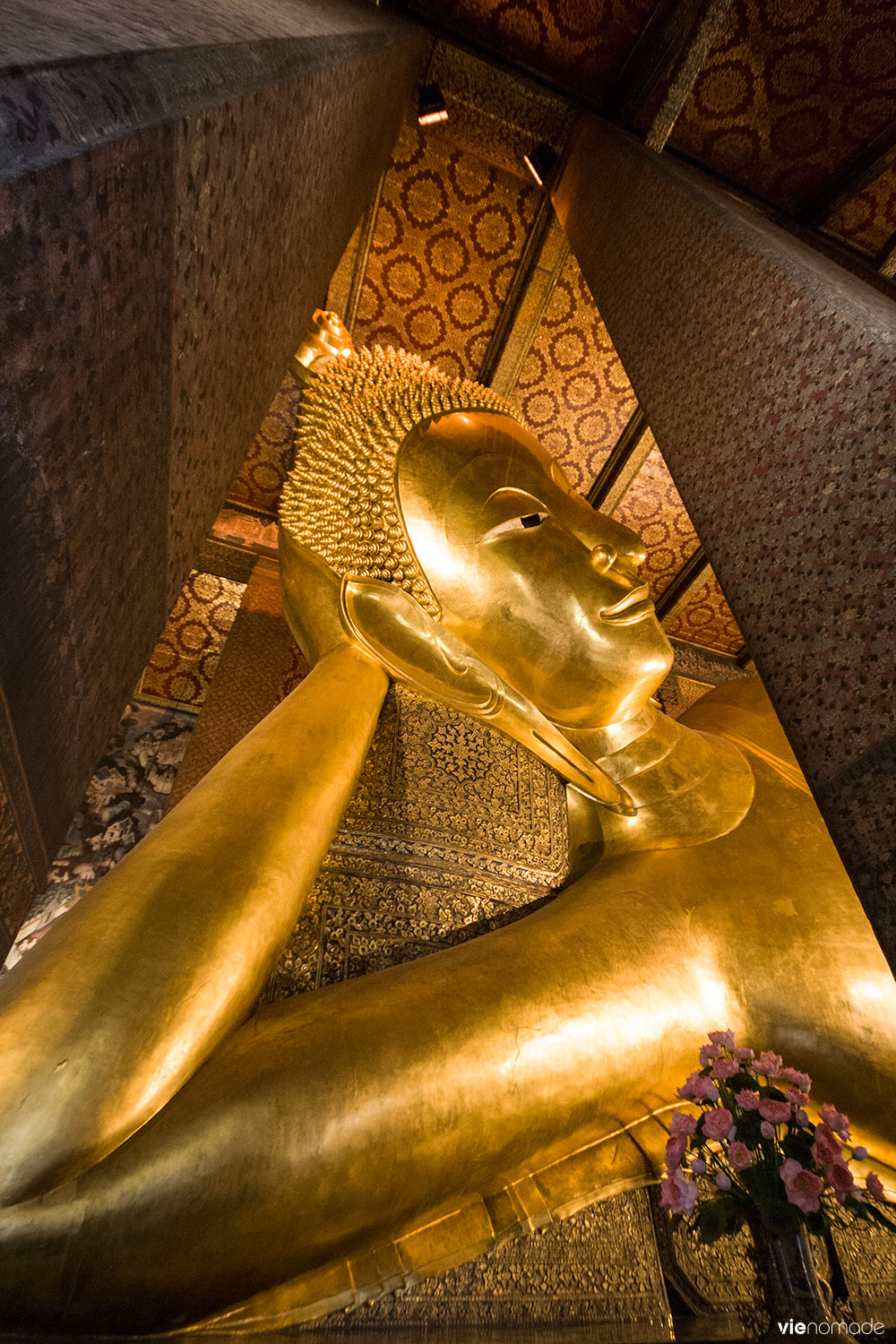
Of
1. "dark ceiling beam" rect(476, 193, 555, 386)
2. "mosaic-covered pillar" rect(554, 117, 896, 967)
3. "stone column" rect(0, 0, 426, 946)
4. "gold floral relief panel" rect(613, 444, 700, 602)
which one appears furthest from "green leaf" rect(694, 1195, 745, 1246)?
"dark ceiling beam" rect(476, 193, 555, 386)

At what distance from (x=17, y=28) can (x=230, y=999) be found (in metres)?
1.03

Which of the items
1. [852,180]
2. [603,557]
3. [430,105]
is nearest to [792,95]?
[852,180]

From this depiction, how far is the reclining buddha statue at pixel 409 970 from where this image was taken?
79 centimetres

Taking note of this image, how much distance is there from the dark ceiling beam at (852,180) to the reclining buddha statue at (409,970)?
70.5 inches

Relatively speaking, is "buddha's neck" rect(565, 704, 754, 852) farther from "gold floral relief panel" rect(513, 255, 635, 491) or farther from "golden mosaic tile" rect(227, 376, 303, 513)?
"golden mosaic tile" rect(227, 376, 303, 513)

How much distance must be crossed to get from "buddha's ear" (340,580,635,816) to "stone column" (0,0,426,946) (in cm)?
75

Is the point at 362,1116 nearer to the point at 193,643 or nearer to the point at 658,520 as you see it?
the point at 193,643

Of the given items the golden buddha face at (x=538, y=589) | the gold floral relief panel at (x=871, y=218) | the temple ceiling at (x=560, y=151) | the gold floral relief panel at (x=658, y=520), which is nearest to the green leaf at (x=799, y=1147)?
the golden buddha face at (x=538, y=589)

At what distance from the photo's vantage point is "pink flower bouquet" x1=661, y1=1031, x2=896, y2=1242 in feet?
3.10

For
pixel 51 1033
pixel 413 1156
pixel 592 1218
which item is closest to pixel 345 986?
pixel 413 1156

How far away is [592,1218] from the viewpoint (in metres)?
1.18

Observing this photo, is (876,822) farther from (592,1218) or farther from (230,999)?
(592,1218)

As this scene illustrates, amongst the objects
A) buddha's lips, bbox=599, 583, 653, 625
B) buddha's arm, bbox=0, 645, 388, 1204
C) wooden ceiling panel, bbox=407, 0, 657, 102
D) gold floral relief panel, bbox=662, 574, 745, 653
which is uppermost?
wooden ceiling panel, bbox=407, 0, 657, 102

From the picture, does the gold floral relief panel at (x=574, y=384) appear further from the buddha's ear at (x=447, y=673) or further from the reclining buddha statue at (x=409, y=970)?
the buddha's ear at (x=447, y=673)
